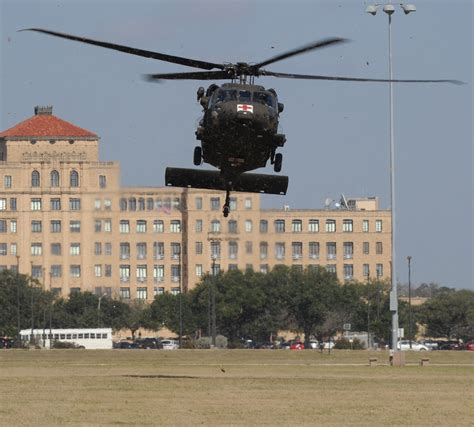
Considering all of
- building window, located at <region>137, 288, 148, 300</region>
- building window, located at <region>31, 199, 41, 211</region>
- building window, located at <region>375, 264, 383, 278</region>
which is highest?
building window, located at <region>31, 199, 41, 211</region>

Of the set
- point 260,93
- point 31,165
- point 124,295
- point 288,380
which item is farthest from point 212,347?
point 260,93

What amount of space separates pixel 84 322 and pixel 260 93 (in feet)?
311

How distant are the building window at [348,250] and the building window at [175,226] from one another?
23034 mm

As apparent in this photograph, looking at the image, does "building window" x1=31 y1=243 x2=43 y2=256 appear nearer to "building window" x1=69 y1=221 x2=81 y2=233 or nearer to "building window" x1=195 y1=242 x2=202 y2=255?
"building window" x1=195 y1=242 x2=202 y2=255

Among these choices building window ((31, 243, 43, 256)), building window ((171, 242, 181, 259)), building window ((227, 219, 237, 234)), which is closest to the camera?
building window ((227, 219, 237, 234))

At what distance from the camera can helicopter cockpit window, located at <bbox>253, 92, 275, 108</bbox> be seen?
4600 centimetres

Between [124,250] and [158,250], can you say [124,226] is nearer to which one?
[124,250]

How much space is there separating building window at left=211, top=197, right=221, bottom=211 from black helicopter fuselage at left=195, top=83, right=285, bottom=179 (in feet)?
74.8

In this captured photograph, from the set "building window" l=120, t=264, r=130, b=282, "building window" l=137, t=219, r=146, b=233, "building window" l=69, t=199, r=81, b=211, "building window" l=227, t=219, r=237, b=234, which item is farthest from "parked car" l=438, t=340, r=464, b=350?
"building window" l=69, t=199, r=81, b=211

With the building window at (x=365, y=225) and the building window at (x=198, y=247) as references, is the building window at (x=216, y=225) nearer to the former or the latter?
the building window at (x=198, y=247)

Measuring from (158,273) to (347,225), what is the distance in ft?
38.1

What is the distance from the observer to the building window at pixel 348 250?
92238mm

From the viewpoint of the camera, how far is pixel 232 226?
68000 millimetres

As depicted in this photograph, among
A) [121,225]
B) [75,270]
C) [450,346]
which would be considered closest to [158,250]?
[75,270]
